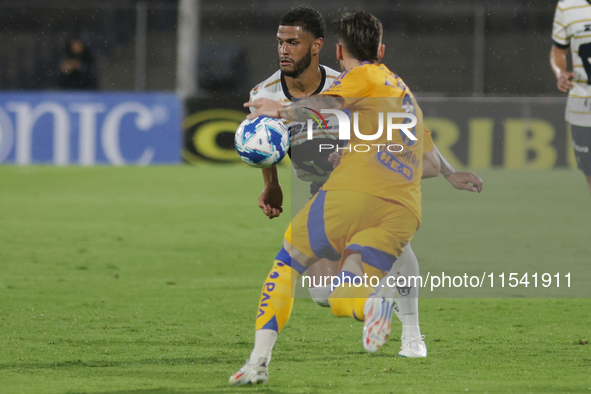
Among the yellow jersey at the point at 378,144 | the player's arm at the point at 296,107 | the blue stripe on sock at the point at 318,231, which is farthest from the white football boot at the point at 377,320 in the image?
the player's arm at the point at 296,107

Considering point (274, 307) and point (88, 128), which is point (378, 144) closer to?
point (274, 307)

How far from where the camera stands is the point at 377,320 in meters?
3.48

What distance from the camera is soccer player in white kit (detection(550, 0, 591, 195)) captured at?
6895mm

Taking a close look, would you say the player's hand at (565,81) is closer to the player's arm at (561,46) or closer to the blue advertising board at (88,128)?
the player's arm at (561,46)

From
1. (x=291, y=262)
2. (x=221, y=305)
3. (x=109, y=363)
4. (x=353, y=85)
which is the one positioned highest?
(x=353, y=85)

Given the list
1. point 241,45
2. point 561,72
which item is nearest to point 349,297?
point 561,72

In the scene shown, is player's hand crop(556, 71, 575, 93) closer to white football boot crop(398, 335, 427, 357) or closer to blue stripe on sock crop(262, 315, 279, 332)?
white football boot crop(398, 335, 427, 357)

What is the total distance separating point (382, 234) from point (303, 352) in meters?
1.13

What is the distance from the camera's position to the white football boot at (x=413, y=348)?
4.51m

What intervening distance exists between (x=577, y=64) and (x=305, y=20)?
312cm

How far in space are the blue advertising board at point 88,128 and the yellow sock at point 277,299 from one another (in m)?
11.3

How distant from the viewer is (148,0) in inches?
885

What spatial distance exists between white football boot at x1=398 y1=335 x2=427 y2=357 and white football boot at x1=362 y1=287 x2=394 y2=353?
1019 millimetres

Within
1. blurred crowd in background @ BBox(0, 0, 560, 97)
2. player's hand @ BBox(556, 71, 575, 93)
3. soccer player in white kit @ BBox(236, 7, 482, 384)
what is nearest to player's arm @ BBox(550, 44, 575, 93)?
player's hand @ BBox(556, 71, 575, 93)
